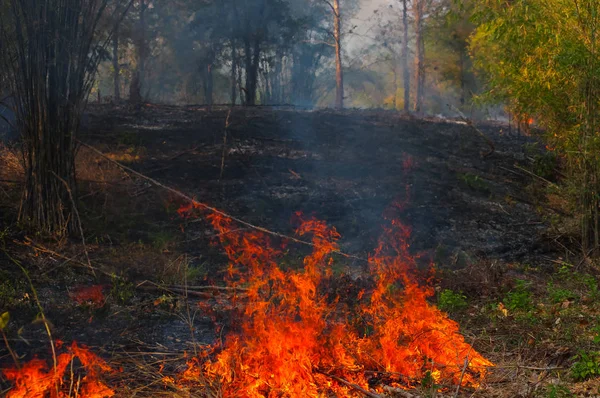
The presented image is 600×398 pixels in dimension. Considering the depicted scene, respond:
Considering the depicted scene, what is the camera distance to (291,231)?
8.36 metres

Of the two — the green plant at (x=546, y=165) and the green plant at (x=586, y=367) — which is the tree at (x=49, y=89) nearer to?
the green plant at (x=586, y=367)

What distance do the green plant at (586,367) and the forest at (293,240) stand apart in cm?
1

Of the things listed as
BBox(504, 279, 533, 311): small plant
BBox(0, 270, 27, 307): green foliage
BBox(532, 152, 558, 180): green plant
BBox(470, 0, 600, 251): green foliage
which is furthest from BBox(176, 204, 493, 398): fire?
BBox(532, 152, 558, 180): green plant

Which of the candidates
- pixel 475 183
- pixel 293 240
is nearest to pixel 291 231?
pixel 293 240

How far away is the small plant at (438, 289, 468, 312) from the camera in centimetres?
532

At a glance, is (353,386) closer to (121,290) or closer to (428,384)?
(428,384)

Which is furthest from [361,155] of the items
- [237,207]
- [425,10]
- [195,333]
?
[425,10]

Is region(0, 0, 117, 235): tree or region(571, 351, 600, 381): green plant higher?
region(0, 0, 117, 235): tree

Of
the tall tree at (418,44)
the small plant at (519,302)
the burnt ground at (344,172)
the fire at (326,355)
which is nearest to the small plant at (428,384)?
the fire at (326,355)

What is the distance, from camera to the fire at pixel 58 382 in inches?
123

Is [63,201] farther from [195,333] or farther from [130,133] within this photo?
[130,133]

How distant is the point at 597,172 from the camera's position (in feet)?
21.7

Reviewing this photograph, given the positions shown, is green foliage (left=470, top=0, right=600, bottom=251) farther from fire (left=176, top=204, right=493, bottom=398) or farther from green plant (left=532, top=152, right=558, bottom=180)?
fire (left=176, top=204, right=493, bottom=398)

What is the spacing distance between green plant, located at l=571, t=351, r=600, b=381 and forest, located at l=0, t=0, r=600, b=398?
0.5 inches
